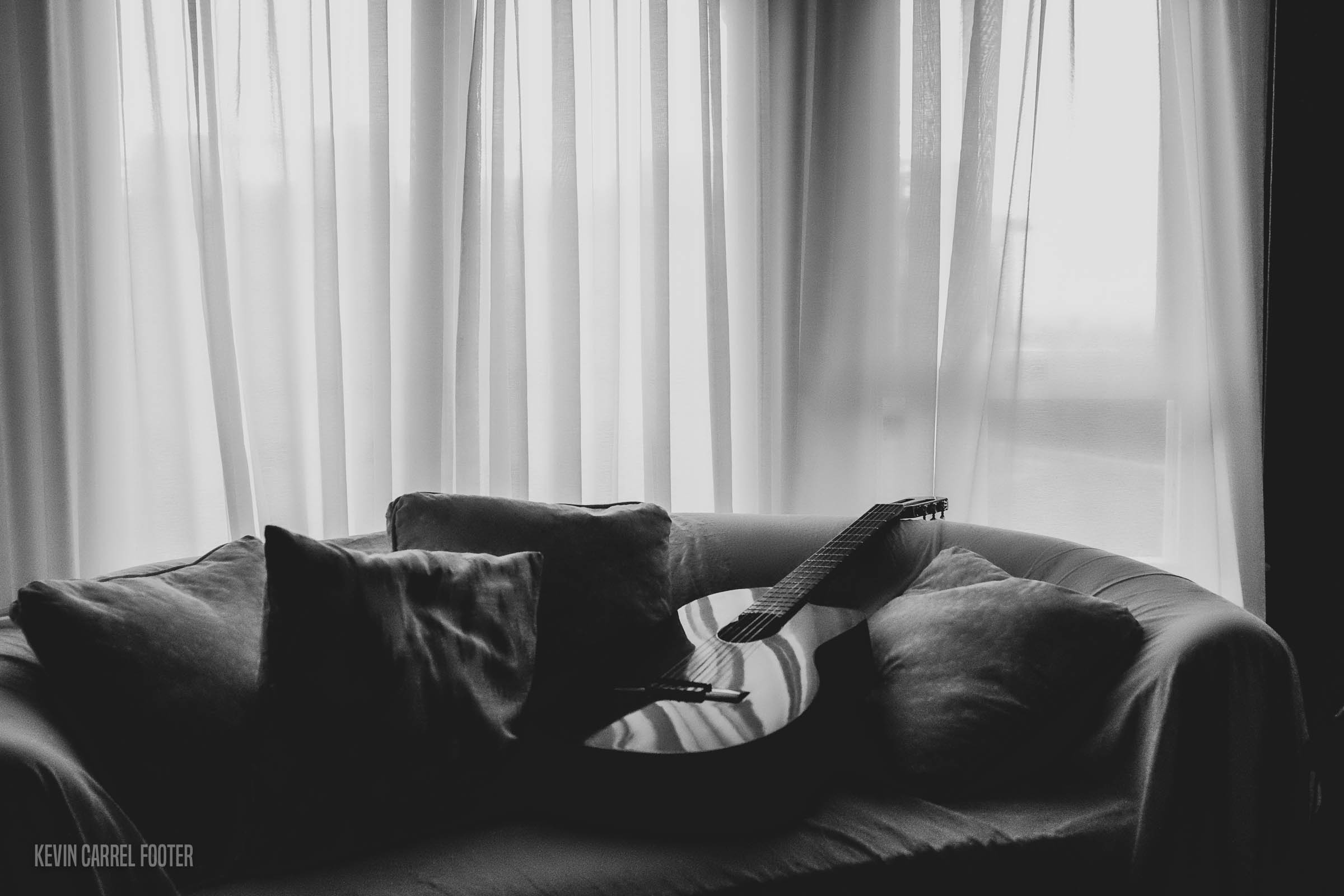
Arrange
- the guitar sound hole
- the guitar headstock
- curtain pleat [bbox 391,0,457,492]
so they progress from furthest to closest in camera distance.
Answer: curtain pleat [bbox 391,0,457,492]
the guitar headstock
the guitar sound hole

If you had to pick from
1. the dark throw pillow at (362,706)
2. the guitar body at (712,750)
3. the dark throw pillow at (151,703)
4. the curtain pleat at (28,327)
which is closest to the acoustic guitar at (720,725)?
the guitar body at (712,750)

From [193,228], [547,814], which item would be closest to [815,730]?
[547,814]

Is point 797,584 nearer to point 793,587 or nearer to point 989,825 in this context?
point 793,587

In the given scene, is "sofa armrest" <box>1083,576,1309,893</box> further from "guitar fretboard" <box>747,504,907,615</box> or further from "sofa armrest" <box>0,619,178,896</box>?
"sofa armrest" <box>0,619,178,896</box>

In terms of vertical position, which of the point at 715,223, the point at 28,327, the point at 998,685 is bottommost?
the point at 998,685

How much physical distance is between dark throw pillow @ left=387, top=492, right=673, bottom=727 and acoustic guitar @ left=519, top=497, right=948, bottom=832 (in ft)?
0.31

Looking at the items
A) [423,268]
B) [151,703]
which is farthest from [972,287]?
[151,703]

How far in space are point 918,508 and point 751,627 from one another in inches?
24.0

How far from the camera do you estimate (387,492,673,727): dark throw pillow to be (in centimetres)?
168

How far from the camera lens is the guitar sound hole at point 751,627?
1.57 metres

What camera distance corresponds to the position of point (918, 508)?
6.72 ft

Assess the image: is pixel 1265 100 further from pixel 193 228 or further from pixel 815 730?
pixel 193 228

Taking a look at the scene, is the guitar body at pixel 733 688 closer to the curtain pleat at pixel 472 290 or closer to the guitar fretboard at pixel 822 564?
the guitar fretboard at pixel 822 564

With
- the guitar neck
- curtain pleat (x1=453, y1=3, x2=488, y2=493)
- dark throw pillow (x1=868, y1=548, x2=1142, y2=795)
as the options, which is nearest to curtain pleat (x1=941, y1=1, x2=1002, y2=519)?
the guitar neck
